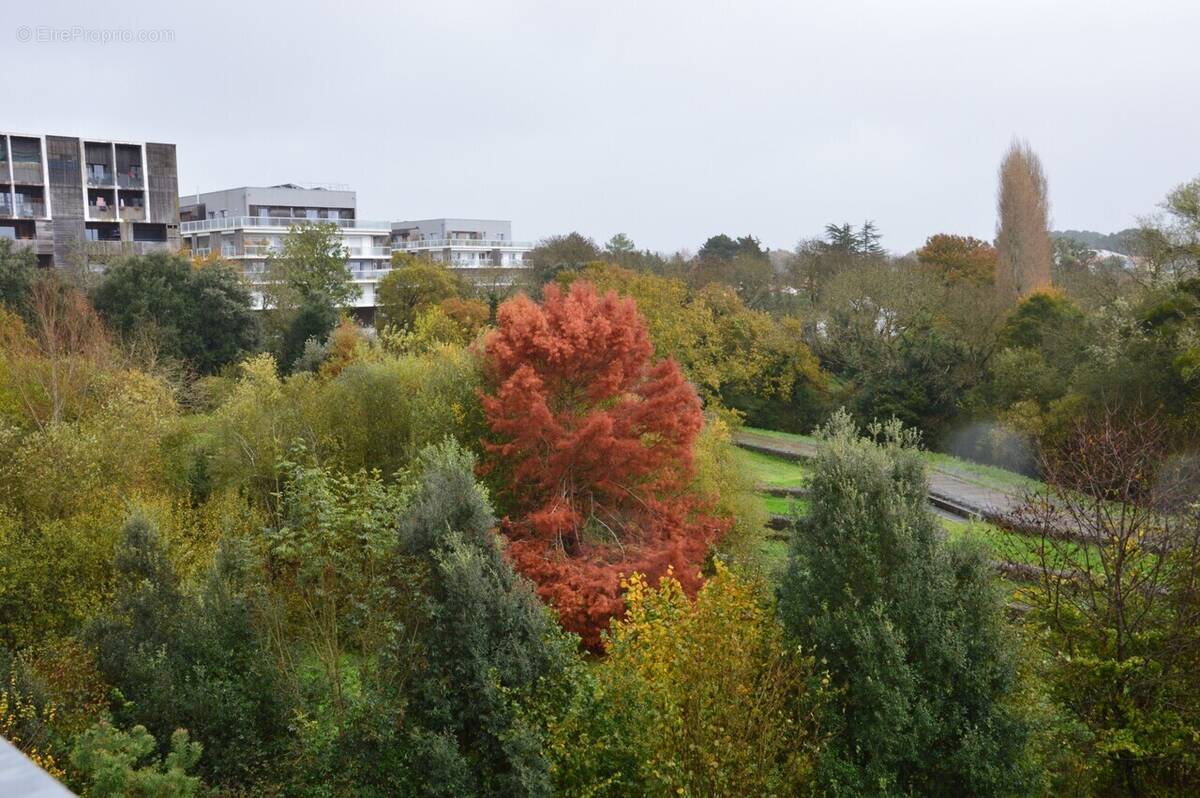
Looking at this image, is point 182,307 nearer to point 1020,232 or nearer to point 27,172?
point 27,172

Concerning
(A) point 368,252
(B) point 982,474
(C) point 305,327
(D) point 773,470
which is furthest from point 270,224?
(B) point 982,474

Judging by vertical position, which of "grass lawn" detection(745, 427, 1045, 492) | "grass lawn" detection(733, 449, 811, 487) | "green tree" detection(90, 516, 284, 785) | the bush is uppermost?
the bush

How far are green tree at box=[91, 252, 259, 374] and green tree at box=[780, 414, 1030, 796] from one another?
96.1ft

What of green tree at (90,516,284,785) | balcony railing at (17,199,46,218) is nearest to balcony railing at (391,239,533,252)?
balcony railing at (17,199,46,218)

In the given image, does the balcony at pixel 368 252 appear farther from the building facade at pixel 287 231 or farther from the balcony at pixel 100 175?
the balcony at pixel 100 175

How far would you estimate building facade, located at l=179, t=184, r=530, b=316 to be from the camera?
57.2 metres

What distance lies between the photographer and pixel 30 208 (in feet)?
142

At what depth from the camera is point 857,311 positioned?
1569 inches

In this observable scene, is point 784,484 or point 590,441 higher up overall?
point 590,441

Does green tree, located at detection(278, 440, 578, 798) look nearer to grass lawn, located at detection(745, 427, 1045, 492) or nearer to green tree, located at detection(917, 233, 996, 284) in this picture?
grass lawn, located at detection(745, 427, 1045, 492)

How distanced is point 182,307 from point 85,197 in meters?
13.6

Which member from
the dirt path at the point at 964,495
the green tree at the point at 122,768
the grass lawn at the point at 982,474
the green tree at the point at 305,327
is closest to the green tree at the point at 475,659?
the green tree at the point at 122,768

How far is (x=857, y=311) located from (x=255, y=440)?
2683cm

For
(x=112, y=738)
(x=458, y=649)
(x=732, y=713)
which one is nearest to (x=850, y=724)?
(x=732, y=713)
